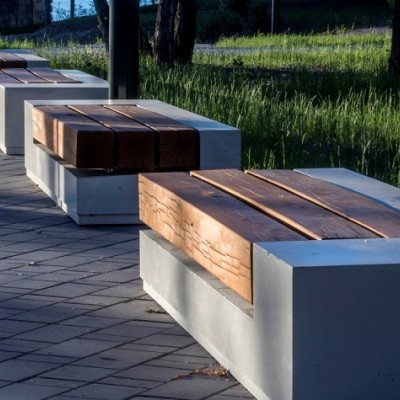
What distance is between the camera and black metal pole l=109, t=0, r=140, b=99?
340 inches

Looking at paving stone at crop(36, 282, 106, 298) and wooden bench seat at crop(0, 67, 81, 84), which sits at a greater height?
wooden bench seat at crop(0, 67, 81, 84)

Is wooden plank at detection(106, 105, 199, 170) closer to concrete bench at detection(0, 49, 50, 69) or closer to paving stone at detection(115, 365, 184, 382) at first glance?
paving stone at detection(115, 365, 184, 382)

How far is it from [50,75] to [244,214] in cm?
613

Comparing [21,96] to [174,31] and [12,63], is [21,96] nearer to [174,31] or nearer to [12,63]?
[12,63]

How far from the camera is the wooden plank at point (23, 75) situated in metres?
10.0

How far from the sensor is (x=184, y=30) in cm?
1862

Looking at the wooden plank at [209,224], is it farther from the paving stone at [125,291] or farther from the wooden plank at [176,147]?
the wooden plank at [176,147]

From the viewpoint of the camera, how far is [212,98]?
11.3 m

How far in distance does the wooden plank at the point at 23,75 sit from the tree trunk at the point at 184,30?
7.44m

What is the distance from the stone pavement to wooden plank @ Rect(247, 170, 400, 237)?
2.64ft

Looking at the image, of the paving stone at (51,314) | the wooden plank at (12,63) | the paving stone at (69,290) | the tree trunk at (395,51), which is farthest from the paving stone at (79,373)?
the tree trunk at (395,51)

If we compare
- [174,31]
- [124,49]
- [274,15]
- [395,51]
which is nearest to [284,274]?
[124,49]

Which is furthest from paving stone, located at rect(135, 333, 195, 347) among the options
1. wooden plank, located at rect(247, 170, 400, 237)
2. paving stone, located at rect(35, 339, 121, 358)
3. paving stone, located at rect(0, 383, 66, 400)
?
wooden plank, located at rect(247, 170, 400, 237)

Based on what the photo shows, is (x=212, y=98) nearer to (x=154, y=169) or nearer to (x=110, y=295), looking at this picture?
(x=154, y=169)
